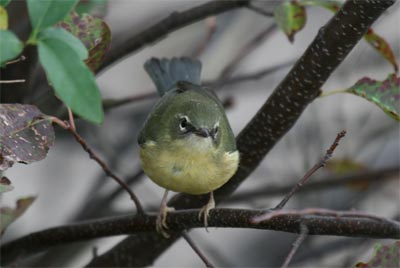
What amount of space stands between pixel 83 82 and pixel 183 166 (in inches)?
54.9

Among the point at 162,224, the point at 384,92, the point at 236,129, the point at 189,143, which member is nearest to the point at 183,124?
the point at 189,143

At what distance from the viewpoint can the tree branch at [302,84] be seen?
2043mm

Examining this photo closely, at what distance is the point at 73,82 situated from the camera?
4.39 feet

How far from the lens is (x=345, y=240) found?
12.6 ft

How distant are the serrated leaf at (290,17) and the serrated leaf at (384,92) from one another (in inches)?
11.2

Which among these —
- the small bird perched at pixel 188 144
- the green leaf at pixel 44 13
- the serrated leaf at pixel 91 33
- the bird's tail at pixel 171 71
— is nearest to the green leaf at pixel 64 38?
the green leaf at pixel 44 13

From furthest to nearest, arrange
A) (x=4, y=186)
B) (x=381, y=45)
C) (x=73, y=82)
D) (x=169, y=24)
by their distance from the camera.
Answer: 1. (x=169, y=24)
2. (x=381, y=45)
3. (x=4, y=186)
4. (x=73, y=82)

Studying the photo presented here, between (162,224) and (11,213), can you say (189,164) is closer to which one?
(162,224)

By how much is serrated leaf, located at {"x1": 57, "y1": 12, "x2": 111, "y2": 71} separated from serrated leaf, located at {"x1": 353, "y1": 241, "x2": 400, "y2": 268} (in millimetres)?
908

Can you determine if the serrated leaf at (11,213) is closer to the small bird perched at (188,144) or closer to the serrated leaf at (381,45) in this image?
the small bird perched at (188,144)

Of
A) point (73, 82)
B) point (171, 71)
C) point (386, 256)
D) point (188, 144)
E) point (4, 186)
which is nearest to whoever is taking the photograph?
point (73, 82)

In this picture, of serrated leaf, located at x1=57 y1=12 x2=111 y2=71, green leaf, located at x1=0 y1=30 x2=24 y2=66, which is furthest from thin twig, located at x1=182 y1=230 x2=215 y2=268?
green leaf, located at x1=0 y1=30 x2=24 y2=66

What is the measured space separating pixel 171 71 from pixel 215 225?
1282mm

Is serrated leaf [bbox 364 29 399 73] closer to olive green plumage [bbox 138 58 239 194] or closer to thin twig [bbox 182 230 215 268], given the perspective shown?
olive green plumage [bbox 138 58 239 194]
